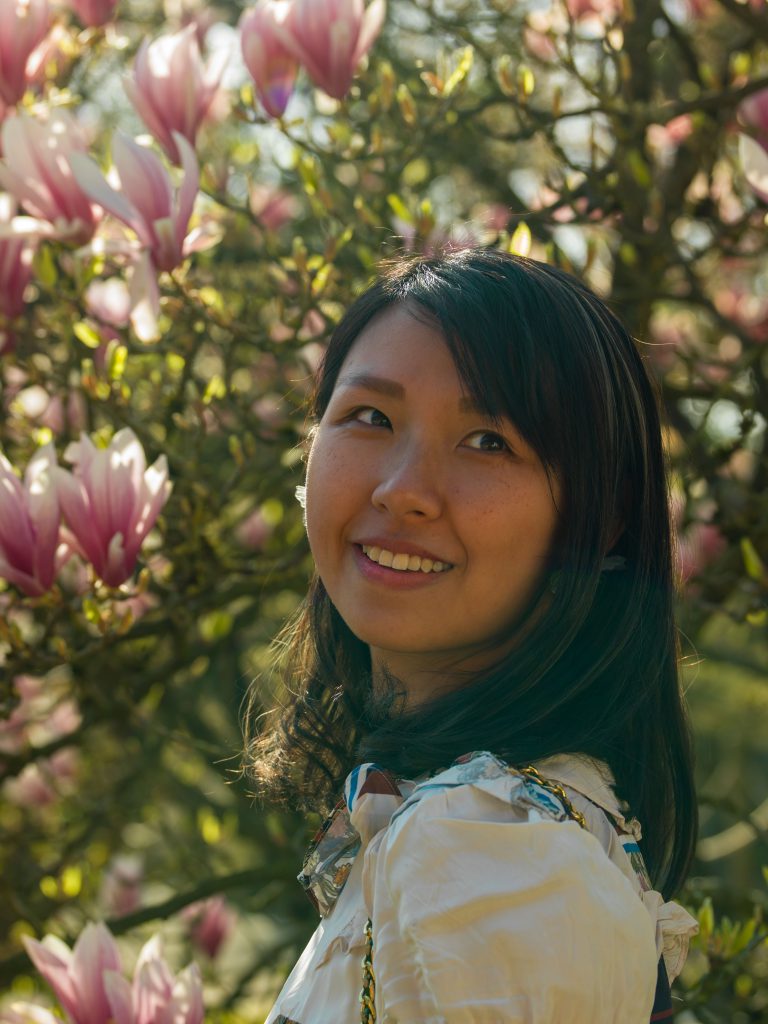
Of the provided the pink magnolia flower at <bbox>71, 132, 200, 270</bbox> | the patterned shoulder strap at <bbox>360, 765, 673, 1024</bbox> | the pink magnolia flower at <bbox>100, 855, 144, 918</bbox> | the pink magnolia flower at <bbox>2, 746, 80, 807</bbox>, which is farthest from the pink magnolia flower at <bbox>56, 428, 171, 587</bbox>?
the pink magnolia flower at <bbox>2, 746, 80, 807</bbox>

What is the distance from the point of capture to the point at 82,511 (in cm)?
174

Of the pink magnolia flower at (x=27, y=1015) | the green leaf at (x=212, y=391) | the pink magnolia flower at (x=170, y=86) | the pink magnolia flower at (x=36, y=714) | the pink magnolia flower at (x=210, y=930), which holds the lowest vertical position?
the pink magnolia flower at (x=210, y=930)

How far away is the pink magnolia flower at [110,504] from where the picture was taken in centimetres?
174

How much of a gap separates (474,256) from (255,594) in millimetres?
1139

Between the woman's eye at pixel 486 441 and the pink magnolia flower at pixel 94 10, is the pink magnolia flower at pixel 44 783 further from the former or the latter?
the woman's eye at pixel 486 441

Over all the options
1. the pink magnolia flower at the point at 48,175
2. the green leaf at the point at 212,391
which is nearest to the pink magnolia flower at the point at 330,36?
the pink magnolia flower at the point at 48,175

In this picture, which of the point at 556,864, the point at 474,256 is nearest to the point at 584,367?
the point at 474,256

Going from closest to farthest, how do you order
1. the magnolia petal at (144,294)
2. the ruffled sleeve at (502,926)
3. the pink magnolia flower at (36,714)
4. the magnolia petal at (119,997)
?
1. the ruffled sleeve at (502,926)
2. the magnolia petal at (119,997)
3. the magnolia petal at (144,294)
4. the pink magnolia flower at (36,714)

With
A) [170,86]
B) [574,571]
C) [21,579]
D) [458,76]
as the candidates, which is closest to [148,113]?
[170,86]

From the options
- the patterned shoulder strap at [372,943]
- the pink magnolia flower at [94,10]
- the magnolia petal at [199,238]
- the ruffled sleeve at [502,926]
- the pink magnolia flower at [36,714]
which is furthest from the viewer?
the pink magnolia flower at [36,714]

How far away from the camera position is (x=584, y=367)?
49.6 inches

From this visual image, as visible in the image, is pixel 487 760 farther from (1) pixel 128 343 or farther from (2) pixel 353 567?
(1) pixel 128 343

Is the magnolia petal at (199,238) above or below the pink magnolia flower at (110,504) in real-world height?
above

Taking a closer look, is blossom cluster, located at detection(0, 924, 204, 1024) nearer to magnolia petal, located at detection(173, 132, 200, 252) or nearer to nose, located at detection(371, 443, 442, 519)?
nose, located at detection(371, 443, 442, 519)
